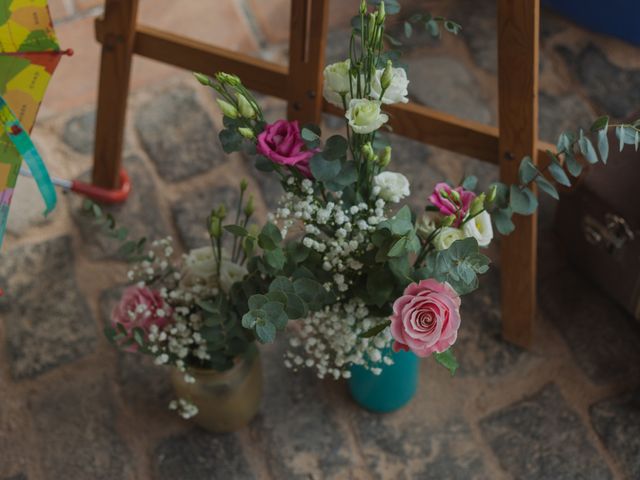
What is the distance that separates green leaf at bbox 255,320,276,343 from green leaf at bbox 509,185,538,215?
45 centimetres

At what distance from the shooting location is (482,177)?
2.20 meters

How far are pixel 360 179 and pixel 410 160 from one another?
2.74 ft

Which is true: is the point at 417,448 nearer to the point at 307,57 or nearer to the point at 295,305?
the point at 295,305

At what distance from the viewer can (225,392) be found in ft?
5.71

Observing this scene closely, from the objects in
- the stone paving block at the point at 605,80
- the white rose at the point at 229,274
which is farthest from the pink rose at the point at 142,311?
the stone paving block at the point at 605,80

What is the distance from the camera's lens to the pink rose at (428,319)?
1285mm

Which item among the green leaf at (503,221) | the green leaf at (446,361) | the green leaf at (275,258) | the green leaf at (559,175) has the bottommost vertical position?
the green leaf at (446,361)

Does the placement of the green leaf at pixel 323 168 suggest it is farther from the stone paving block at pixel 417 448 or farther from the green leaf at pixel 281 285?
the stone paving block at pixel 417 448

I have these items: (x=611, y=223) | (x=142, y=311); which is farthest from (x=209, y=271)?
(x=611, y=223)

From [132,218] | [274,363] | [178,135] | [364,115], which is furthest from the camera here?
[178,135]

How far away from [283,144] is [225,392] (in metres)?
Result: 0.62

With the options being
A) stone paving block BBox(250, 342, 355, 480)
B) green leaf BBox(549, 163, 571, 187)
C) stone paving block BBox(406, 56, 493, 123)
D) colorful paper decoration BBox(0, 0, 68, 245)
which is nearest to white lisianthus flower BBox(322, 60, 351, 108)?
green leaf BBox(549, 163, 571, 187)

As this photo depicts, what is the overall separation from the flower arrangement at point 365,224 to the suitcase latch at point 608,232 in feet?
1.15

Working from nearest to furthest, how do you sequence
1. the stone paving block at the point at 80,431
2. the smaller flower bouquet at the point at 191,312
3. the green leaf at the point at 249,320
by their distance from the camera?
the green leaf at the point at 249,320 < the smaller flower bouquet at the point at 191,312 < the stone paving block at the point at 80,431
